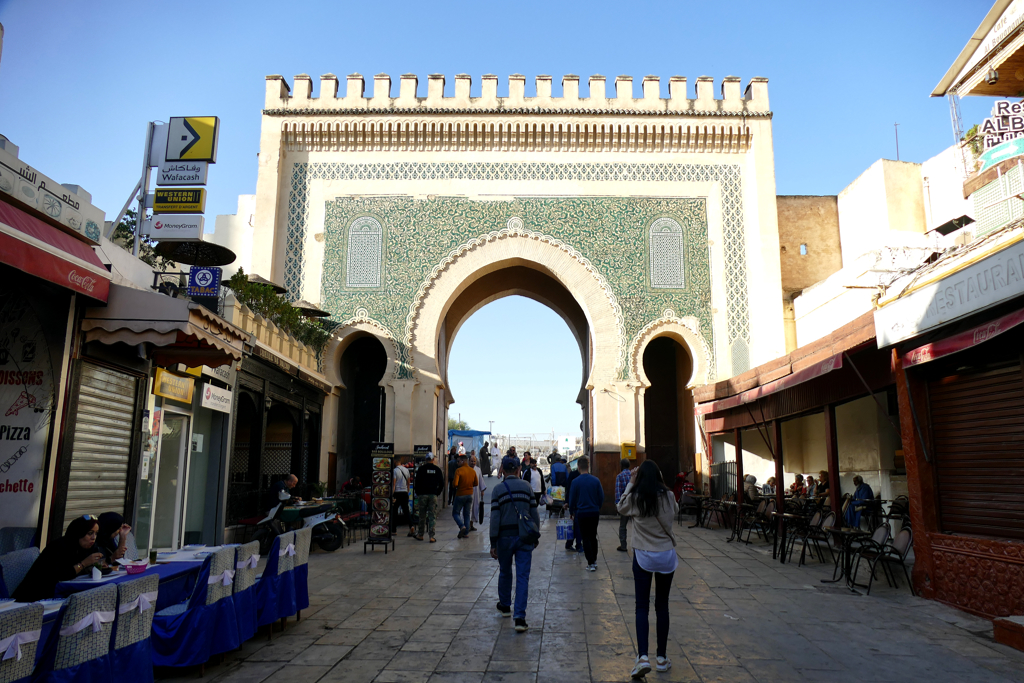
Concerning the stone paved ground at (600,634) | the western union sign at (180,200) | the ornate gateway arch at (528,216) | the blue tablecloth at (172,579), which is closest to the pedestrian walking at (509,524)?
the stone paved ground at (600,634)

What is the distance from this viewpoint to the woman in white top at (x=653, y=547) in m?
4.47

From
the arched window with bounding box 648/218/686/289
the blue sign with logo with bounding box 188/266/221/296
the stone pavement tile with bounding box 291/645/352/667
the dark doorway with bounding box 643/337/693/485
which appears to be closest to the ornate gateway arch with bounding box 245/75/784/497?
the arched window with bounding box 648/218/686/289

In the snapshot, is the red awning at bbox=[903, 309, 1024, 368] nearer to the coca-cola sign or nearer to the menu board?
the menu board

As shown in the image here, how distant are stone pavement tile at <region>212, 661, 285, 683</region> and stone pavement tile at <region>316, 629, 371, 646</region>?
575 millimetres

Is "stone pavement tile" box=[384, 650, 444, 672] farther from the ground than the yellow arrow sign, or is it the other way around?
the yellow arrow sign

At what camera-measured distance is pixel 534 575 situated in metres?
8.12

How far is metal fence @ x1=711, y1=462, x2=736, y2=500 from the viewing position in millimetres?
14688

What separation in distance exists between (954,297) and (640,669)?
14.5ft

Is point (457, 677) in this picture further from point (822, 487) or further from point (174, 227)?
point (822, 487)

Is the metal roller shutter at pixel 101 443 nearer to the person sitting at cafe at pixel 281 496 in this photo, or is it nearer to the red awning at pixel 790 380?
the person sitting at cafe at pixel 281 496

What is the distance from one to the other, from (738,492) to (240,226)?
1581 centimetres

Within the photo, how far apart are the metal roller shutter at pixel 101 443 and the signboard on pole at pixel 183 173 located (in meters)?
3.06

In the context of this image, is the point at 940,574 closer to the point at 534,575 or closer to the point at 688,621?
the point at 688,621

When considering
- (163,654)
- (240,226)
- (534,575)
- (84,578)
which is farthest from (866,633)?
(240,226)
